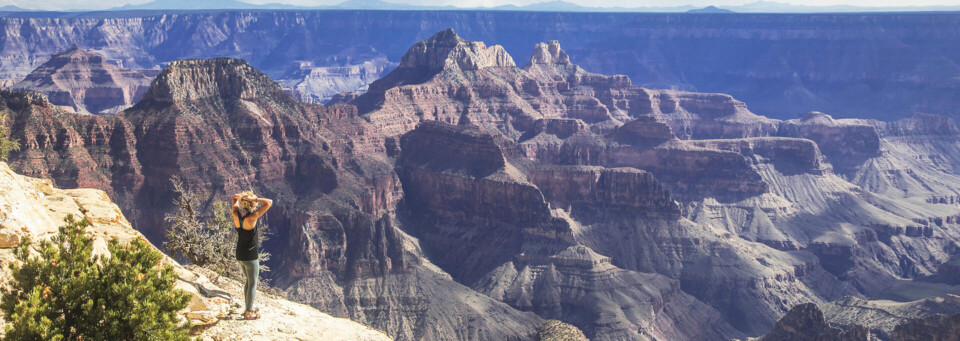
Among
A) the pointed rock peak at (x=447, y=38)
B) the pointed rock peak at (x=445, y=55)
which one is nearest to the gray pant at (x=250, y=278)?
the pointed rock peak at (x=445, y=55)

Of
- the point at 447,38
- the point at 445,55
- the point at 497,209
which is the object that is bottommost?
the point at 497,209

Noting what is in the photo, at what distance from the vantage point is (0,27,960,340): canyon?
100500mm

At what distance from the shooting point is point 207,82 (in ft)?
383

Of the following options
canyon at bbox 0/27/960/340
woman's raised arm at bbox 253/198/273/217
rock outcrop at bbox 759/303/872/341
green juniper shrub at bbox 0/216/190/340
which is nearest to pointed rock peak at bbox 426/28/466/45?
canyon at bbox 0/27/960/340

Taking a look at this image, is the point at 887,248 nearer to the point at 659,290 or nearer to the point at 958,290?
the point at 958,290

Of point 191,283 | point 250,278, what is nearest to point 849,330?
point 250,278

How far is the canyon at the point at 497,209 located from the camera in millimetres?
100500

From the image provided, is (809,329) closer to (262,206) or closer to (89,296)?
(262,206)

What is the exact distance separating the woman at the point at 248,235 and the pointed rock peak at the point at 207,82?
8668 centimetres

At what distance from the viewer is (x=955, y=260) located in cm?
12781

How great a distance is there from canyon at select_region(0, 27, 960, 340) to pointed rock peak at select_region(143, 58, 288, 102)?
261mm

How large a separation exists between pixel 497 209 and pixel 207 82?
42108 millimetres

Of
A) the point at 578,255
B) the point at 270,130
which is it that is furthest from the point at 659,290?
the point at 270,130

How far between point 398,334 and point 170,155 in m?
36.4
